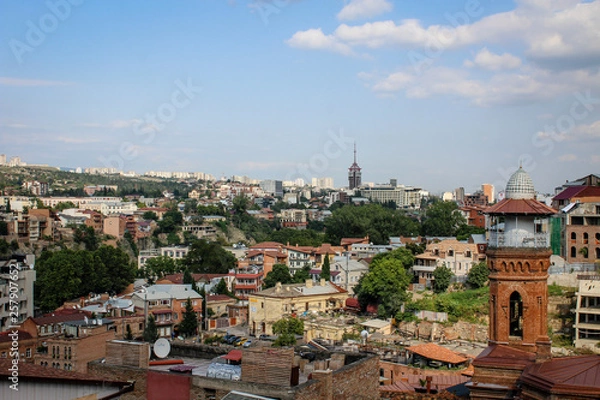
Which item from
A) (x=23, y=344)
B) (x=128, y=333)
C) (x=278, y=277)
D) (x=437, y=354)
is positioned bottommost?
(x=128, y=333)

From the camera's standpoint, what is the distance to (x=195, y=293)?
46.4 metres

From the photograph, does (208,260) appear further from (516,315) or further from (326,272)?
(516,315)

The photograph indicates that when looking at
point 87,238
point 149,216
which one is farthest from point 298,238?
point 149,216

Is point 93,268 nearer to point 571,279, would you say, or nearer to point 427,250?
point 427,250

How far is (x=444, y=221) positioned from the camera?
63469 millimetres

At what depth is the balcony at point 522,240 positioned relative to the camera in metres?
16.2

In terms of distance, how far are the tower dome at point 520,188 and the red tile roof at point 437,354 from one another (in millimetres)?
12263

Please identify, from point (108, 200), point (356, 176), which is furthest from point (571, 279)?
point (356, 176)

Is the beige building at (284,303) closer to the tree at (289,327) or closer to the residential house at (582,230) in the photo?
the tree at (289,327)

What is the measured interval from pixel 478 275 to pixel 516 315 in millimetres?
21402

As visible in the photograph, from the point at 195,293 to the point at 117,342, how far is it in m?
35.6

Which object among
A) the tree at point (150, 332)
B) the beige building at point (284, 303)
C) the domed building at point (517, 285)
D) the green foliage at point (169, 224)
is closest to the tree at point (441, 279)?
the beige building at point (284, 303)

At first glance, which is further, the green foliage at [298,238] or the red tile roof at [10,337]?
the green foliage at [298,238]

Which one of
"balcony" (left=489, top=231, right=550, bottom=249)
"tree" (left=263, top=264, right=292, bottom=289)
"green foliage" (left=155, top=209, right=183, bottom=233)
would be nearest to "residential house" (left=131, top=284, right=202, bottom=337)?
"tree" (left=263, top=264, right=292, bottom=289)
